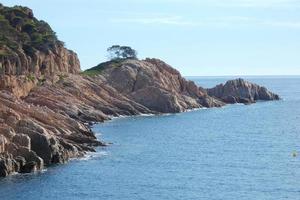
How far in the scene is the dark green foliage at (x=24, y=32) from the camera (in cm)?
16900

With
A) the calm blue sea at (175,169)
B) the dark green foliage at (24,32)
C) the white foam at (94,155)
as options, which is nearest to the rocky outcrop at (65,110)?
the white foam at (94,155)

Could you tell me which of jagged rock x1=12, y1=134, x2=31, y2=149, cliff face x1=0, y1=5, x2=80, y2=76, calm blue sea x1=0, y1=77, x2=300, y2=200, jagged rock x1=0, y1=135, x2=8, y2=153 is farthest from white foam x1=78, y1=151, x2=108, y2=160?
cliff face x1=0, y1=5, x2=80, y2=76

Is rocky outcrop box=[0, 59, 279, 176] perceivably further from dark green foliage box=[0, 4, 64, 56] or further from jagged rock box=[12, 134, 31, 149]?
dark green foliage box=[0, 4, 64, 56]

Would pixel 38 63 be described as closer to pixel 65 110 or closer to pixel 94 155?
pixel 65 110

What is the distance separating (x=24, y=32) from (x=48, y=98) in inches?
1353

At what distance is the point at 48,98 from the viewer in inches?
6029

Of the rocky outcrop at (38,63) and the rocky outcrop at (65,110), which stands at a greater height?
the rocky outcrop at (38,63)

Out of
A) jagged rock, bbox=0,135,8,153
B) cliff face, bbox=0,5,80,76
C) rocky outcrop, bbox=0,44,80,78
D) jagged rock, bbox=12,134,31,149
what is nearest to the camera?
jagged rock, bbox=0,135,8,153

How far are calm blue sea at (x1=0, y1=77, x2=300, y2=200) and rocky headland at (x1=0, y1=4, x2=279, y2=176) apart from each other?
3866mm

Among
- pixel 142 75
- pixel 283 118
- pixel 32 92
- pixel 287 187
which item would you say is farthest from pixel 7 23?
pixel 287 187

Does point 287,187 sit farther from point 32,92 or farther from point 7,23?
point 7,23

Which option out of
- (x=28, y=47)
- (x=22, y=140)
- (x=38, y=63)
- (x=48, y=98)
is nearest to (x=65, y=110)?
(x=48, y=98)

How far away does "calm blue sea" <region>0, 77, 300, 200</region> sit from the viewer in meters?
81.9

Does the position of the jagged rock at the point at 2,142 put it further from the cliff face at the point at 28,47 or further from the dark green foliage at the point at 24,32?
the dark green foliage at the point at 24,32
